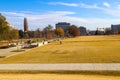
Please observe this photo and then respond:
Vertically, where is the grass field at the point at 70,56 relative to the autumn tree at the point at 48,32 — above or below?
below

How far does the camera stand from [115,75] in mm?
16016

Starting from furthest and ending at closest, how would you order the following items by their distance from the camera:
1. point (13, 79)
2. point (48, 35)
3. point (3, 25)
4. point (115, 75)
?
point (48, 35) → point (3, 25) → point (115, 75) → point (13, 79)

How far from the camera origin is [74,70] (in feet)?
55.9

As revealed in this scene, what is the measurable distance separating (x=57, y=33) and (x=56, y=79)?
130 meters

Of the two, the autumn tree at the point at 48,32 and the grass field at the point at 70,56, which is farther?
the autumn tree at the point at 48,32

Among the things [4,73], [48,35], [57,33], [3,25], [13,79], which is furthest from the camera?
[57,33]

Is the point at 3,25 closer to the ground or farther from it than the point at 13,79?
farther from it

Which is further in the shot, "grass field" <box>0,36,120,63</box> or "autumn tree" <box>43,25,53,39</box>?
"autumn tree" <box>43,25,53,39</box>

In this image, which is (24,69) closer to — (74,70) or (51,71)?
(51,71)

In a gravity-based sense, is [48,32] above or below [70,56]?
above

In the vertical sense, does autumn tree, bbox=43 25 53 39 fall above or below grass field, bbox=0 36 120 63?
above

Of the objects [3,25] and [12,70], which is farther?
[3,25]

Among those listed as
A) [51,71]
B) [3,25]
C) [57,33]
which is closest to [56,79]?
[51,71]

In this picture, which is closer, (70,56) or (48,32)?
(70,56)
